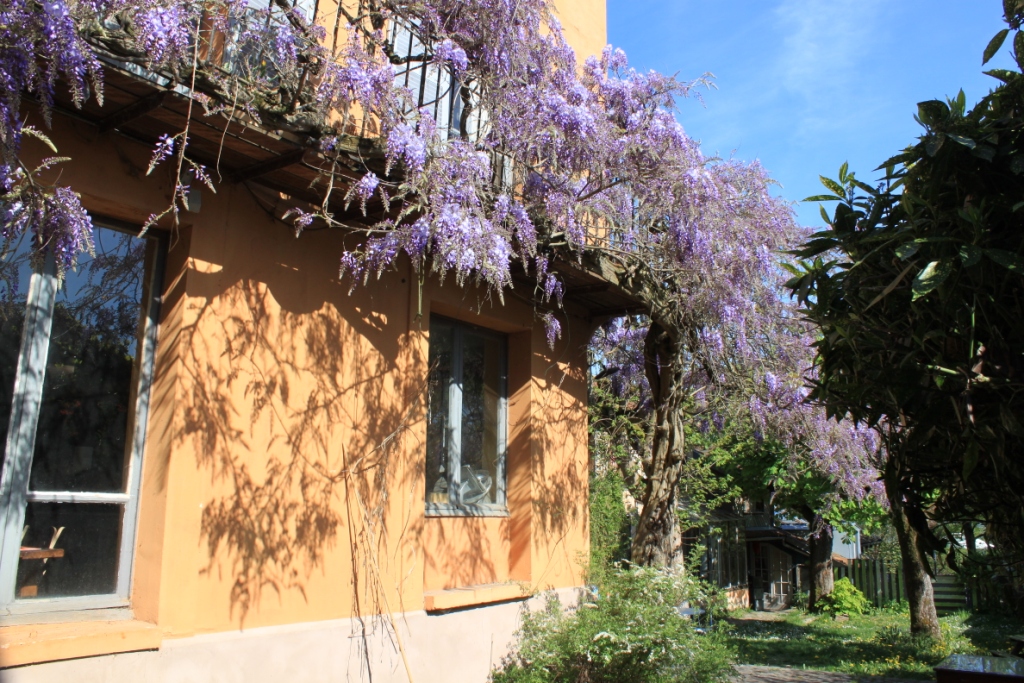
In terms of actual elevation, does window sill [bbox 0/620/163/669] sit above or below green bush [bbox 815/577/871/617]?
above

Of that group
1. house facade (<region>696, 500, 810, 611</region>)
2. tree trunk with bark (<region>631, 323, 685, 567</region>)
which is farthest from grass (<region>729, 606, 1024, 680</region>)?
tree trunk with bark (<region>631, 323, 685, 567</region>)

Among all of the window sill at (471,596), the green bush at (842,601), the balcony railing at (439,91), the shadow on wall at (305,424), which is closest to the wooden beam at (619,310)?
the balcony railing at (439,91)

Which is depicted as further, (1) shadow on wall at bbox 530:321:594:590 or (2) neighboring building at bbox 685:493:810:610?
(2) neighboring building at bbox 685:493:810:610

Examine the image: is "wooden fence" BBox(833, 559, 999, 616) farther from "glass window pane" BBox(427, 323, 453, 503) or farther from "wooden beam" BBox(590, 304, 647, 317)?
"glass window pane" BBox(427, 323, 453, 503)

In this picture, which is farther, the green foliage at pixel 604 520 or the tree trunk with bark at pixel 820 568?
the tree trunk with bark at pixel 820 568

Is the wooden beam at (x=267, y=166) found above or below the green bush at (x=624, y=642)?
above

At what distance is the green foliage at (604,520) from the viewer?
27.7ft

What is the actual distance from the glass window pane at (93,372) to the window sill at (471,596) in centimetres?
257

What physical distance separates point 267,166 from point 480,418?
3.37 meters

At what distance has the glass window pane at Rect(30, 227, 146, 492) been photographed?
4.67 m

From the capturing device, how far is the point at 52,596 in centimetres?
451

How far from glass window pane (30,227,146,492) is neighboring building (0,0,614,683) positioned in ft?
0.04

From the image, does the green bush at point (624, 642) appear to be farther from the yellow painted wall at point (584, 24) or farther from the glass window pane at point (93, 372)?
the yellow painted wall at point (584, 24)

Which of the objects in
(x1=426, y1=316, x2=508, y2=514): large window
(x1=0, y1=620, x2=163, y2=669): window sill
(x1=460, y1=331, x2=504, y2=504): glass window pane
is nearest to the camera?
(x1=0, y1=620, x2=163, y2=669): window sill
